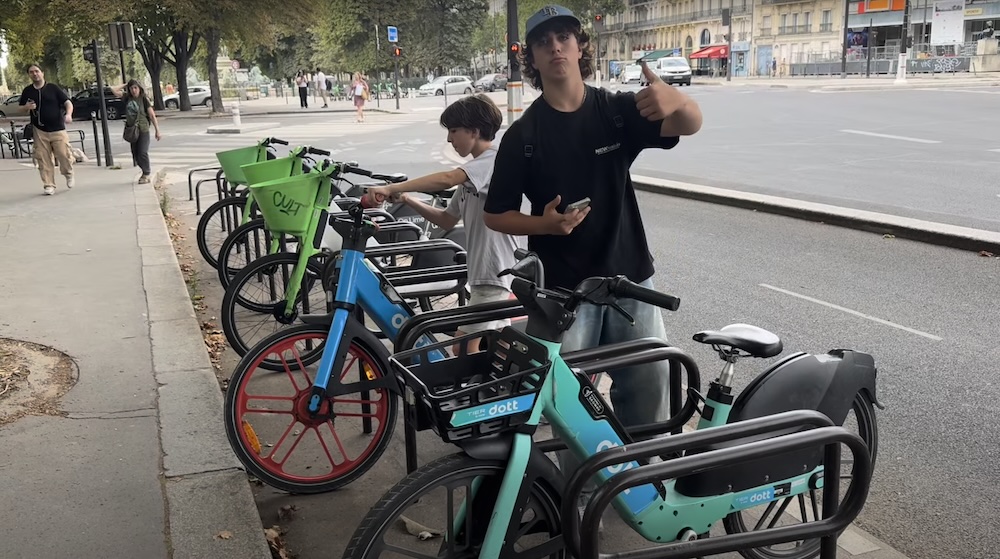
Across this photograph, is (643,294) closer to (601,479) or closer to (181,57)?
(601,479)

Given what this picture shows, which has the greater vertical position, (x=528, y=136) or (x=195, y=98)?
(x=195, y=98)

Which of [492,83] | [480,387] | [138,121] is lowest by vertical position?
[480,387]

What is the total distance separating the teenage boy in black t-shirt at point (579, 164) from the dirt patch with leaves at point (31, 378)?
9.56 feet

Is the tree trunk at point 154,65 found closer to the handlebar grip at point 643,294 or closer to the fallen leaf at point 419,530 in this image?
the fallen leaf at point 419,530

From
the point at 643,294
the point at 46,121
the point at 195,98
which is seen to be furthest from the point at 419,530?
the point at 195,98

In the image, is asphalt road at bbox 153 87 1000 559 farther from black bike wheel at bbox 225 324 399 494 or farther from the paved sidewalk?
the paved sidewalk

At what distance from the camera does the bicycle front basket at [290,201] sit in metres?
5.03

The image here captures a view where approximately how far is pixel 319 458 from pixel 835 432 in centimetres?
257

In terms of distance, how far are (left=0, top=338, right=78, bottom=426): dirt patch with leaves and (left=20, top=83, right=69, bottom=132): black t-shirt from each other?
30.8ft

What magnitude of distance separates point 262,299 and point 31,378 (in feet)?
4.62

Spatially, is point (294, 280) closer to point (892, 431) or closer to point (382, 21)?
point (892, 431)

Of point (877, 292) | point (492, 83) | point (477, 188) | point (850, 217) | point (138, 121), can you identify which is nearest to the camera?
point (477, 188)

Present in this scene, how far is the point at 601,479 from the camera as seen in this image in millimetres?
2650

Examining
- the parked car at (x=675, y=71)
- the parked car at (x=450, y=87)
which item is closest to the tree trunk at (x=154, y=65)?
the parked car at (x=450, y=87)
